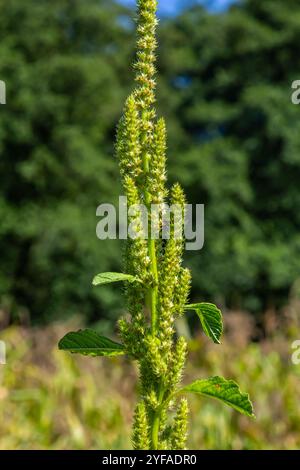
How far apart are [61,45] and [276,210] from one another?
7490mm

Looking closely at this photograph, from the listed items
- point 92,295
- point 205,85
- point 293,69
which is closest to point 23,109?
point 92,295

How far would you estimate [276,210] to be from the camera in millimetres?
21969

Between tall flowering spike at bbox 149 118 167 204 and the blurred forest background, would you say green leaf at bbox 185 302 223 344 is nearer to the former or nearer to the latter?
tall flowering spike at bbox 149 118 167 204

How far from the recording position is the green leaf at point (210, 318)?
1.14 meters

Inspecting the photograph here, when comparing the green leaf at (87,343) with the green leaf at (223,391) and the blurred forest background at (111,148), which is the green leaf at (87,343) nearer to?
the green leaf at (223,391)

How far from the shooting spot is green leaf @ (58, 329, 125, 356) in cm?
118

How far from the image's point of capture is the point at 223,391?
1117 mm

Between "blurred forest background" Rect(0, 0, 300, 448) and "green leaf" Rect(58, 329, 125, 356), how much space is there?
50.8ft

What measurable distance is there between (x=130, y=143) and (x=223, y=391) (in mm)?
370

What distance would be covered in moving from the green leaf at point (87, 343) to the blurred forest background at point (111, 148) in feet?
50.8

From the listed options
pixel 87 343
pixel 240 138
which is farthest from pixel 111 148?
pixel 87 343

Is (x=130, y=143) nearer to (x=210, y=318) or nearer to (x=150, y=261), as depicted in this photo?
(x=150, y=261)

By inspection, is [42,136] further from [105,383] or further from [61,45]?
[105,383]

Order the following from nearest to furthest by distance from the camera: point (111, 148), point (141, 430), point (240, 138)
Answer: point (141, 430)
point (111, 148)
point (240, 138)
